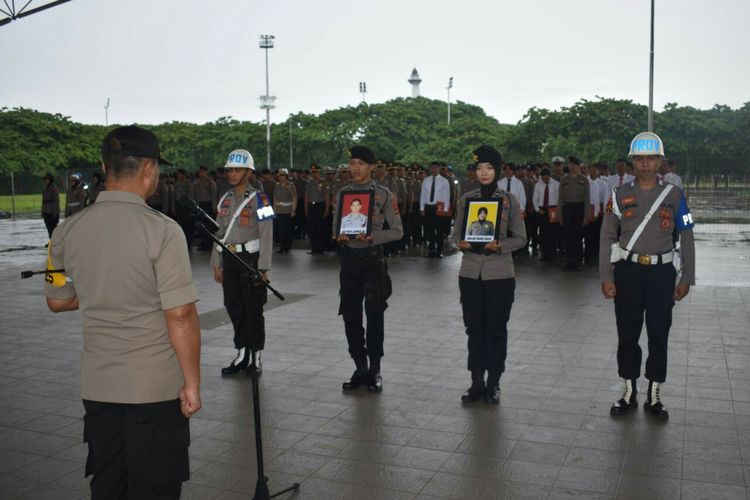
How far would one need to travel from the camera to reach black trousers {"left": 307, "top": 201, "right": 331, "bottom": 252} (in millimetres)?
17062

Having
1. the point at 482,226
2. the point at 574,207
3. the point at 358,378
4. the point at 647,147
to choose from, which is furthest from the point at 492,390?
the point at 574,207

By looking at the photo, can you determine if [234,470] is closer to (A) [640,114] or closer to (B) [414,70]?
(A) [640,114]

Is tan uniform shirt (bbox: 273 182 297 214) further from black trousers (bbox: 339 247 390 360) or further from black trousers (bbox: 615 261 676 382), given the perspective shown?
black trousers (bbox: 615 261 676 382)

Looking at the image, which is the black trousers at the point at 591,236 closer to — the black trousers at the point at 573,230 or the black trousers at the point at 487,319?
the black trousers at the point at 573,230

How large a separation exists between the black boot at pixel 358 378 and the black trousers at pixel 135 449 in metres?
3.26

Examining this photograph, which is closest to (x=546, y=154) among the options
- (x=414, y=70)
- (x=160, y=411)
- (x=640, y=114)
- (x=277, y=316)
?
(x=640, y=114)

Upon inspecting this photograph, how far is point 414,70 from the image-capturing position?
4227 inches

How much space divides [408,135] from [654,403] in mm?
54578

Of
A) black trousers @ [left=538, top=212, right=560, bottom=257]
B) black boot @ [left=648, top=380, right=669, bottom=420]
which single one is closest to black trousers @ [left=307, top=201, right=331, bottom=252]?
black trousers @ [left=538, top=212, right=560, bottom=257]

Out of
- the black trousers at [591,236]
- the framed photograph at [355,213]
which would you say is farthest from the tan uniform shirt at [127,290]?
the black trousers at [591,236]

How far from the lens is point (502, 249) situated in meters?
5.71

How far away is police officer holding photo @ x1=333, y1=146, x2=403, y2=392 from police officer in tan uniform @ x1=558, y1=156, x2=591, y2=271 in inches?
322

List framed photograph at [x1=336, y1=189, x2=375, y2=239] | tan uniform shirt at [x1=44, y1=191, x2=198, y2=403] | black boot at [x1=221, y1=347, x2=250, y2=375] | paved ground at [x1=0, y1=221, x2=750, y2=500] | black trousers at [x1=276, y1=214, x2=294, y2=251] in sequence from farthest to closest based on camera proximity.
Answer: black trousers at [x1=276, y1=214, x2=294, y2=251], black boot at [x1=221, y1=347, x2=250, y2=375], framed photograph at [x1=336, y1=189, x2=375, y2=239], paved ground at [x1=0, y1=221, x2=750, y2=500], tan uniform shirt at [x1=44, y1=191, x2=198, y2=403]

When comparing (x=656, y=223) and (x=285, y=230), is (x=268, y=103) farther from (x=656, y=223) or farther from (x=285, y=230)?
(x=656, y=223)
